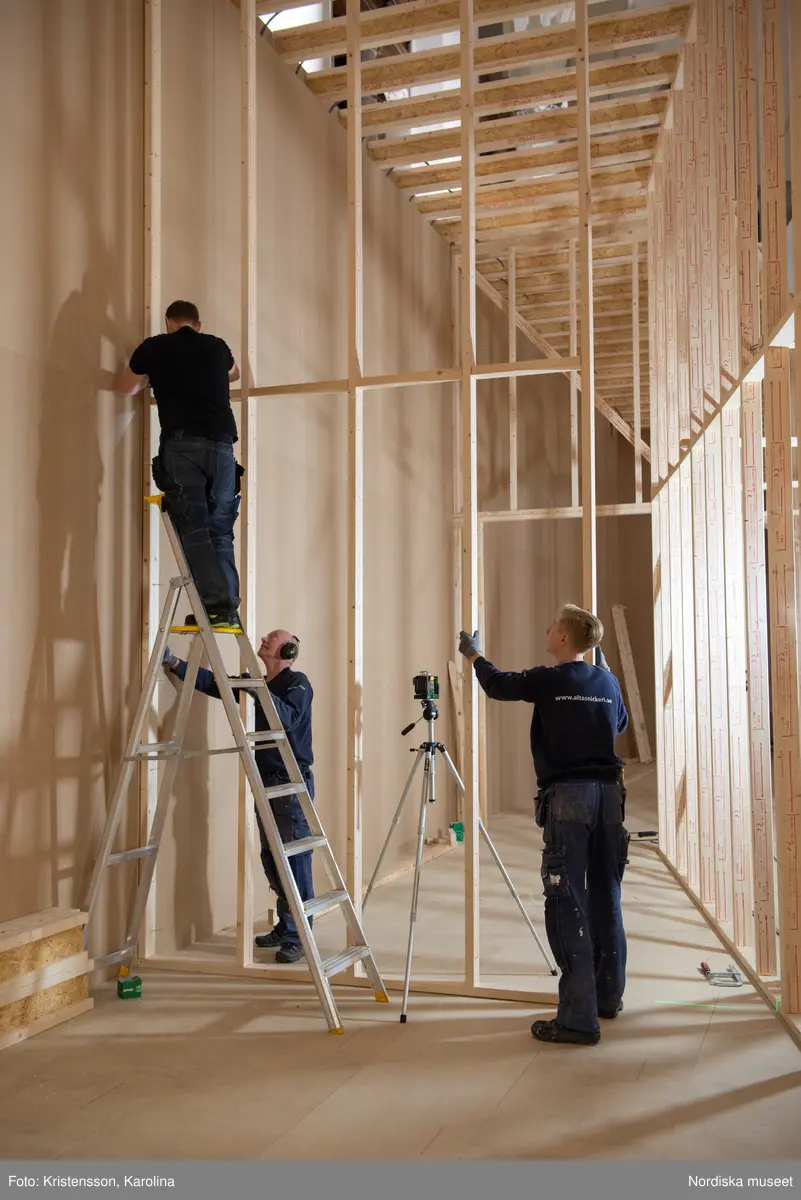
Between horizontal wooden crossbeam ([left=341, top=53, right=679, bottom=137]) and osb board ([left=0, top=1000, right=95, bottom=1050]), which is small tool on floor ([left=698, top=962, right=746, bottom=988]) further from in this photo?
horizontal wooden crossbeam ([left=341, top=53, right=679, bottom=137])

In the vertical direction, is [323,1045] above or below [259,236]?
below

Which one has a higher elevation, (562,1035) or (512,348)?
(512,348)

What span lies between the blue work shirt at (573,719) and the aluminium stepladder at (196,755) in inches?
37.6

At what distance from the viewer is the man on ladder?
163 inches

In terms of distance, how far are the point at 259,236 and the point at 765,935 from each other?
420 cm

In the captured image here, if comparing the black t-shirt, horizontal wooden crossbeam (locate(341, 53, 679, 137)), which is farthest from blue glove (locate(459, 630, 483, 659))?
horizontal wooden crossbeam (locate(341, 53, 679, 137))

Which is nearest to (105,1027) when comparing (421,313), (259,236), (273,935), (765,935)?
(273,935)

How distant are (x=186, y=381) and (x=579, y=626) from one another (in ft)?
6.04

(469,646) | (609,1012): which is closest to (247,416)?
(469,646)

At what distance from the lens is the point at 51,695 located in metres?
4.07

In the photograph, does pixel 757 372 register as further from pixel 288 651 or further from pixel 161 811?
pixel 161 811

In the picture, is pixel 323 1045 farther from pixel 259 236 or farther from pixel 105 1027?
pixel 259 236

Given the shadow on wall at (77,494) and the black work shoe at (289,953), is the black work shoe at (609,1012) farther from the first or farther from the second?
the shadow on wall at (77,494)
